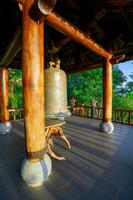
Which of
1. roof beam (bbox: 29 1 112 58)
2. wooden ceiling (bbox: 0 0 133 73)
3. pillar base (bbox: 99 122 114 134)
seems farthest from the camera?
pillar base (bbox: 99 122 114 134)

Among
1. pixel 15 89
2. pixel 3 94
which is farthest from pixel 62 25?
pixel 15 89

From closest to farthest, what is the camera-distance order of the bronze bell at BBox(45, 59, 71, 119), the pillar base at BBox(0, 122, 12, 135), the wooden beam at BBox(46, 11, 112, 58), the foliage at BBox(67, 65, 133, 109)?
the wooden beam at BBox(46, 11, 112, 58) < the bronze bell at BBox(45, 59, 71, 119) < the pillar base at BBox(0, 122, 12, 135) < the foliage at BBox(67, 65, 133, 109)

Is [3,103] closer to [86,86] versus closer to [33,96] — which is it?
[33,96]

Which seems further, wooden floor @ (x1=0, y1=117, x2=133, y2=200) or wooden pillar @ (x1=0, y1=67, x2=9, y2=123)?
wooden pillar @ (x1=0, y1=67, x2=9, y2=123)

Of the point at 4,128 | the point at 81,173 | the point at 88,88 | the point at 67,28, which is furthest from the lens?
the point at 88,88

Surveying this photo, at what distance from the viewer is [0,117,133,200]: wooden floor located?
192cm

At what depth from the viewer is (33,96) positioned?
2074 mm

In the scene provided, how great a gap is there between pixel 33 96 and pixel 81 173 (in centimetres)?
162

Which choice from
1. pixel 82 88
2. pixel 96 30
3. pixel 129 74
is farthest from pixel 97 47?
pixel 129 74

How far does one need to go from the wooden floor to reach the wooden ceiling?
2331mm

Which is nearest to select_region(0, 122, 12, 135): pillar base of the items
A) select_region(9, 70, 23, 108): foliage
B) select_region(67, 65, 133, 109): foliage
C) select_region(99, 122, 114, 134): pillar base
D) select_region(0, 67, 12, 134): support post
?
select_region(0, 67, 12, 134): support post

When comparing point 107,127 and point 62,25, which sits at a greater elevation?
point 62,25

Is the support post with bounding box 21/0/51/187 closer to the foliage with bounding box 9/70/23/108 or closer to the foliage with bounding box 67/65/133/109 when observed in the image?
the foliage with bounding box 9/70/23/108

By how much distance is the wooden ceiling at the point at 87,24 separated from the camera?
2916mm
